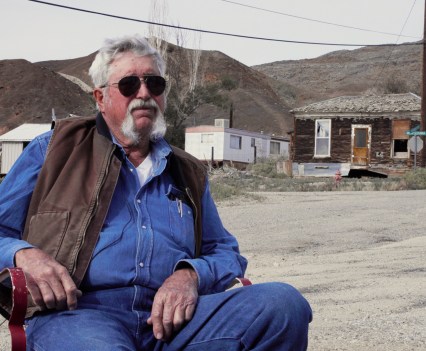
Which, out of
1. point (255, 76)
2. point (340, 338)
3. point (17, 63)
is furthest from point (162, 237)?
point (255, 76)

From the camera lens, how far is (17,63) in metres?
85.4

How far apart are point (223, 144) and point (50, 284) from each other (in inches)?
1652

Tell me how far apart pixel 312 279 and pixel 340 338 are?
2.43 metres

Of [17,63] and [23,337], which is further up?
[17,63]

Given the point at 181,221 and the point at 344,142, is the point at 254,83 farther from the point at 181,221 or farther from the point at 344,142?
the point at 181,221

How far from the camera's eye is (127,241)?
306 centimetres

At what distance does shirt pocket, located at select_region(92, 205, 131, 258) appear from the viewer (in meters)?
3.01

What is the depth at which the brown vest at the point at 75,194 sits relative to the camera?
297 cm

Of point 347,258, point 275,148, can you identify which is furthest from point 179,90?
point 347,258

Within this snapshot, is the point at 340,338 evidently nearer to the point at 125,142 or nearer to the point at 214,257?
the point at 214,257

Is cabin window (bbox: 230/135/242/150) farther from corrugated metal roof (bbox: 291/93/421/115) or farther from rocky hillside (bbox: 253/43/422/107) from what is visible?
rocky hillside (bbox: 253/43/422/107)

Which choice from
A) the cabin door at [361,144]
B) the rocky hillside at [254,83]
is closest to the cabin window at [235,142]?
the rocky hillside at [254,83]

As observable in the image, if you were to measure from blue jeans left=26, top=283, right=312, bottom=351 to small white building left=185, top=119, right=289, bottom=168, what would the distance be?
4064 cm

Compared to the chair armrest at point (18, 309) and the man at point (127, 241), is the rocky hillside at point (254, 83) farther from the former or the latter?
the chair armrest at point (18, 309)
